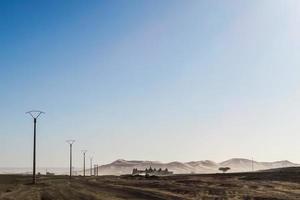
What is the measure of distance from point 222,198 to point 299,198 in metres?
5.55

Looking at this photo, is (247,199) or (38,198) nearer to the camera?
(247,199)

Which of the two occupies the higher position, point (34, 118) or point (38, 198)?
point (34, 118)

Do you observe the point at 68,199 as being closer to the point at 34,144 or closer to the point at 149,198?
the point at 149,198

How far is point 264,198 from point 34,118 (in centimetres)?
6506

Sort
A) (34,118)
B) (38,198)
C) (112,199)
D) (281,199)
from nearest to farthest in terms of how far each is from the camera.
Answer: (281,199), (112,199), (38,198), (34,118)

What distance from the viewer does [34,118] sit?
97.3 meters

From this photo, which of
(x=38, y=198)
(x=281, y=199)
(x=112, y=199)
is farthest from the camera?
(x=38, y=198)

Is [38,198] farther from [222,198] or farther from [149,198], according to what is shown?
[222,198]

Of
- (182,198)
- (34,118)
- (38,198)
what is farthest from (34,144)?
(182,198)

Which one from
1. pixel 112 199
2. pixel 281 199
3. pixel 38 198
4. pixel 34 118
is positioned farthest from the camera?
pixel 34 118

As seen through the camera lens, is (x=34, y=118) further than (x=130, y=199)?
Yes

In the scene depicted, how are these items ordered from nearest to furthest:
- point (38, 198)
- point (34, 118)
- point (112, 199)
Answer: point (112, 199) < point (38, 198) < point (34, 118)

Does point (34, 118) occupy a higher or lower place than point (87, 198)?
higher

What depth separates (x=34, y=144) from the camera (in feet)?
323
